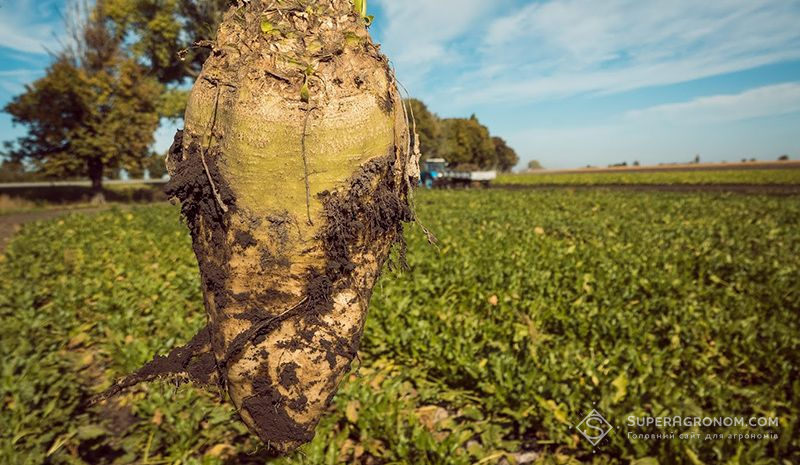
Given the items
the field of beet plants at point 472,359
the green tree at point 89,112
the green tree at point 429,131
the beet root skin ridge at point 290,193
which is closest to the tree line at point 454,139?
the green tree at point 429,131

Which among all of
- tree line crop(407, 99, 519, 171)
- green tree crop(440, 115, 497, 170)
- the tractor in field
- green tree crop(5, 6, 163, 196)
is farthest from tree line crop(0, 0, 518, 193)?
A: green tree crop(440, 115, 497, 170)

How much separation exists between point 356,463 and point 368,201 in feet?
7.15

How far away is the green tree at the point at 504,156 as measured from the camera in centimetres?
9219

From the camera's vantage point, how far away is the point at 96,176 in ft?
78.0

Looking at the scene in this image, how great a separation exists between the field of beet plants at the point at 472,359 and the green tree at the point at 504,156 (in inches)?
3449

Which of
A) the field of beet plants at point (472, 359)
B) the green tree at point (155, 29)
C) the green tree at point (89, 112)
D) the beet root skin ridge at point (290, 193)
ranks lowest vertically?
the field of beet plants at point (472, 359)

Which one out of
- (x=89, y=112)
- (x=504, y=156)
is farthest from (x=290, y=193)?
(x=504, y=156)

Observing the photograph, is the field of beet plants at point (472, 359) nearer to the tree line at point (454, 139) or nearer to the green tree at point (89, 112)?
the green tree at point (89, 112)

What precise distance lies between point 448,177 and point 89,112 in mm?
22414

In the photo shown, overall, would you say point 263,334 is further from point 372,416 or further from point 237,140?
point 372,416

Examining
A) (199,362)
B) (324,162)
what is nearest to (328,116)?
(324,162)

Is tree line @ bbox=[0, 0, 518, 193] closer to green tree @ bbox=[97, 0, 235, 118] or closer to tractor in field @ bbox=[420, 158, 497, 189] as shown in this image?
green tree @ bbox=[97, 0, 235, 118]

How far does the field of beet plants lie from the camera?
2.73 m

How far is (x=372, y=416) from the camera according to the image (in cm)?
290
